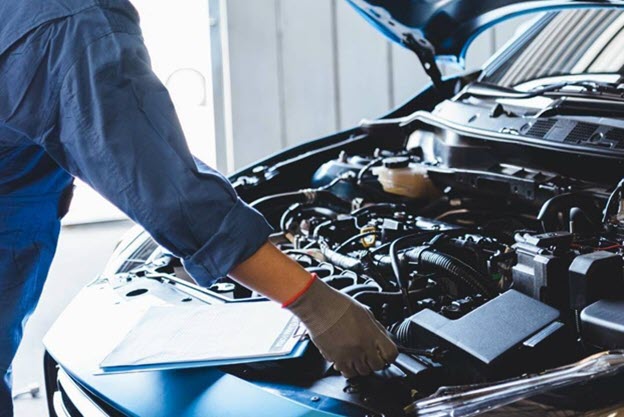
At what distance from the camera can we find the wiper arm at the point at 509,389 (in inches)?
39.4

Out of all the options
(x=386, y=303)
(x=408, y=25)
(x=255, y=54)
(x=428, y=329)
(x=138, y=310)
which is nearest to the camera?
(x=428, y=329)

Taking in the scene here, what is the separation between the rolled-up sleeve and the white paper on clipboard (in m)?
0.23

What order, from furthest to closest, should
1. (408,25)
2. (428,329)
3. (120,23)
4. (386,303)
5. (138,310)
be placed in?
(408,25)
(138,310)
(386,303)
(428,329)
(120,23)

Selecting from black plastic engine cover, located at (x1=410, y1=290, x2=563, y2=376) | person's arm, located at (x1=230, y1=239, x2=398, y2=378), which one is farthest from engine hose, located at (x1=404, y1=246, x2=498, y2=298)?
person's arm, located at (x1=230, y1=239, x2=398, y2=378)

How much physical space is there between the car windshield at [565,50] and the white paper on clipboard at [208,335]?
3.70 feet

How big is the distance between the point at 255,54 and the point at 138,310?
306 centimetres

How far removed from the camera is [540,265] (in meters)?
1.23

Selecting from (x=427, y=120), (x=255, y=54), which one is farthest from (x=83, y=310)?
(x=255, y=54)

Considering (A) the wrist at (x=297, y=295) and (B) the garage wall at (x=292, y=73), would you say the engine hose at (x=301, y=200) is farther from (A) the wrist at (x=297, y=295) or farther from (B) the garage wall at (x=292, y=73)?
(B) the garage wall at (x=292, y=73)

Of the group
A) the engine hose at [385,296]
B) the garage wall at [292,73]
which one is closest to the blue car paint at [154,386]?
the engine hose at [385,296]

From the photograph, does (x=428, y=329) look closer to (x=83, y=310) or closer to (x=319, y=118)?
(x=83, y=310)

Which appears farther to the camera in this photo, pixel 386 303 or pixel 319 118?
pixel 319 118

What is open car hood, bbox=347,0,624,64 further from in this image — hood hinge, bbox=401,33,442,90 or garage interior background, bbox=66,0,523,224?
garage interior background, bbox=66,0,523,224

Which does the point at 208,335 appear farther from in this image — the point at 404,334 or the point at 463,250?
the point at 463,250
